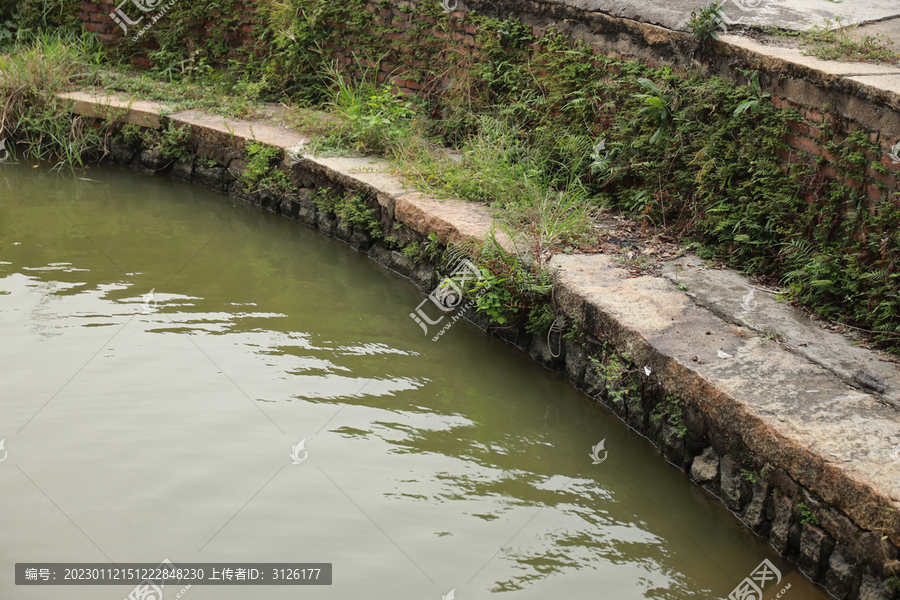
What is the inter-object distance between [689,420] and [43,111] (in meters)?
6.28

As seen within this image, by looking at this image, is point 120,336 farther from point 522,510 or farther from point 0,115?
point 0,115

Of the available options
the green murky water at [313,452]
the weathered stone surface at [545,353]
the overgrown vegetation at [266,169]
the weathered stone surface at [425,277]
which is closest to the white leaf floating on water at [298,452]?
the green murky water at [313,452]

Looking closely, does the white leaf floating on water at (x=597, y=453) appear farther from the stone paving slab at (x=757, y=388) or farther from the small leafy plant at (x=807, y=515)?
the small leafy plant at (x=807, y=515)

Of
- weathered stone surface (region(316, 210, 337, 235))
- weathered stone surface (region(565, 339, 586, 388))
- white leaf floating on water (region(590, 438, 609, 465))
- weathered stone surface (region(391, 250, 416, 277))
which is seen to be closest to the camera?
white leaf floating on water (region(590, 438, 609, 465))

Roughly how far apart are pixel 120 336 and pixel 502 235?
2.24 meters

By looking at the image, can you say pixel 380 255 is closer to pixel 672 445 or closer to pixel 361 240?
pixel 361 240

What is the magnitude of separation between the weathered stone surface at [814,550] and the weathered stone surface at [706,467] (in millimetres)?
443

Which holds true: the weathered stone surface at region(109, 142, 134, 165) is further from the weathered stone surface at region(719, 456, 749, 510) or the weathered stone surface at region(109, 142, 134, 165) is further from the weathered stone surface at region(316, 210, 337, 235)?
the weathered stone surface at region(719, 456, 749, 510)

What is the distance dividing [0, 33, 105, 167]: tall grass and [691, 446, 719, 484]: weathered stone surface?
5.86 m

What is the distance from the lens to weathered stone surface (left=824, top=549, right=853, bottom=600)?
2.45m

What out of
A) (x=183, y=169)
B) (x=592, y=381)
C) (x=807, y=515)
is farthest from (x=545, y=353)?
(x=183, y=169)

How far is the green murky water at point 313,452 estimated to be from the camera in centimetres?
258

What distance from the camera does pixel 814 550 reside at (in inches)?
100

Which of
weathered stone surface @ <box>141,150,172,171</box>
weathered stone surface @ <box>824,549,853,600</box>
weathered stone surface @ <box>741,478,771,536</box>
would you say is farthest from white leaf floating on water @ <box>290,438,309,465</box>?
weathered stone surface @ <box>141,150,172,171</box>
